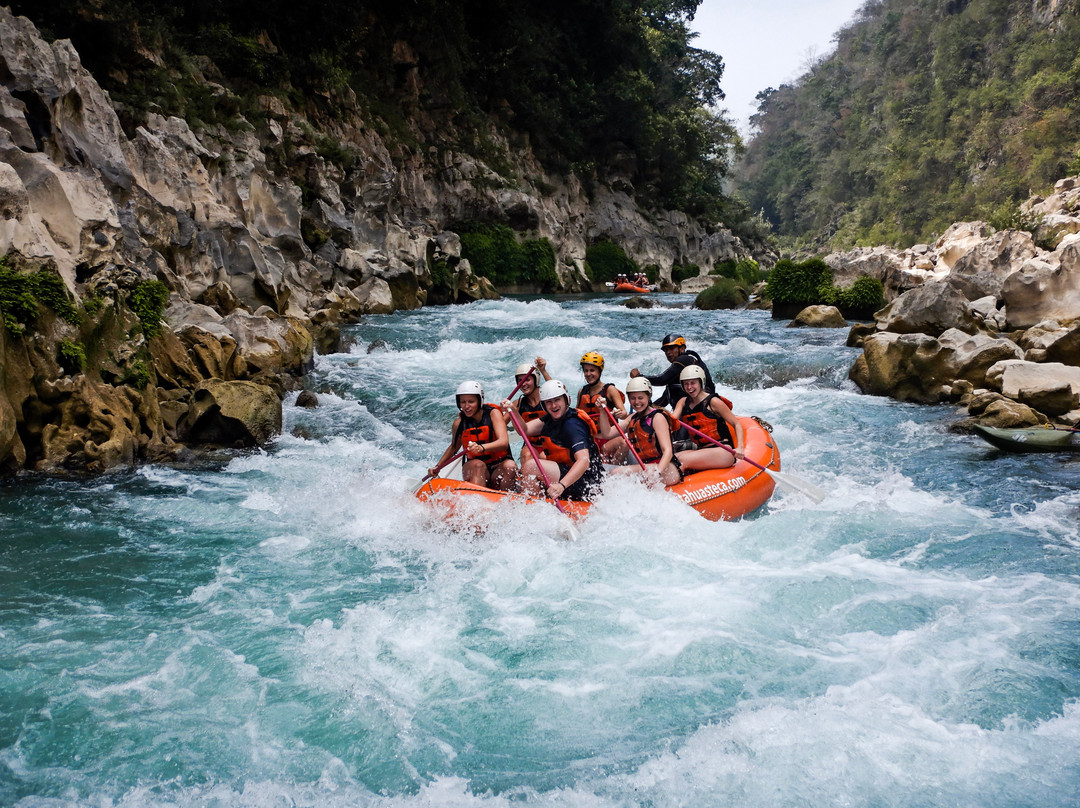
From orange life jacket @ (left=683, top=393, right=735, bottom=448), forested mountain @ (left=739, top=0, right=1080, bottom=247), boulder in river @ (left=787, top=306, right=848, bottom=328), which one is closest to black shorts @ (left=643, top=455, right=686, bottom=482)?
orange life jacket @ (left=683, top=393, right=735, bottom=448)

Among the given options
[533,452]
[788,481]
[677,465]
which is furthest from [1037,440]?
[533,452]

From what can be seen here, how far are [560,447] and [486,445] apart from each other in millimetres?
638

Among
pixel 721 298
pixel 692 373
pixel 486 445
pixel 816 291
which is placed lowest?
pixel 721 298

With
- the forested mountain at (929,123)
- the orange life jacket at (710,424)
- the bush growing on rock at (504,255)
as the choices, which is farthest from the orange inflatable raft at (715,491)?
the forested mountain at (929,123)

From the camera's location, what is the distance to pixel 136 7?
60.1 feet

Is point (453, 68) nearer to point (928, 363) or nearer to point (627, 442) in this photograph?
point (928, 363)

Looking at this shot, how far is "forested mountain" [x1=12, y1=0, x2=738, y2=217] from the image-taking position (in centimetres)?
1720

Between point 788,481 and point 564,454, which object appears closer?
point 564,454

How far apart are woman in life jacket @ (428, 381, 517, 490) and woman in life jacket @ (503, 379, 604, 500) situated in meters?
0.19

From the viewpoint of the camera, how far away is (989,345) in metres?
11.0

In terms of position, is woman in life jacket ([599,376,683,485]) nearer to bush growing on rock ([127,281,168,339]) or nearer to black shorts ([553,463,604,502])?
black shorts ([553,463,604,502])

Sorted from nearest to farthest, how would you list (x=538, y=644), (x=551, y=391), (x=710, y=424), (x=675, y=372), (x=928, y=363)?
(x=538, y=644), (x=551, y=391), (x=710, y=424), (x=675, y=372), (x=928, y=363)

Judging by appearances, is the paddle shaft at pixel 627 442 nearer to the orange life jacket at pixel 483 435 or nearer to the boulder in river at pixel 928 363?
the orange life jacket at pixel 483 435

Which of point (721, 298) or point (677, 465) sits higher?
point (721, 298)
